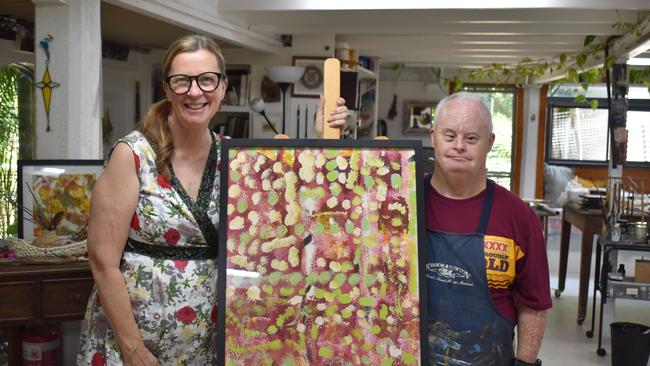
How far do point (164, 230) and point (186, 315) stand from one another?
0.83 ft

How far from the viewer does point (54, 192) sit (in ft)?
11.0

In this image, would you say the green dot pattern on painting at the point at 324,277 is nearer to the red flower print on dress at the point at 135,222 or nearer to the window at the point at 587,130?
the red flower print on dress at the point at 135,222

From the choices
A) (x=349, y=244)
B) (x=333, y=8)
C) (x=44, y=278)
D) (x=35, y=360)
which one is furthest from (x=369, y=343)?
(x=333, y=8)

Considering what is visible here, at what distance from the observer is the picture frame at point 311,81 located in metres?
7.02

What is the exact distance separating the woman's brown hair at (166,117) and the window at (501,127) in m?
10.2

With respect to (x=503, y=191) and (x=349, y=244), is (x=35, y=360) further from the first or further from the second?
(x=503, y=191)

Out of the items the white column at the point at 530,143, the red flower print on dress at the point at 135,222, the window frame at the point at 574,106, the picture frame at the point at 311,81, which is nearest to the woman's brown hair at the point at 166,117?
the red flower print on dress at the point at 135,222

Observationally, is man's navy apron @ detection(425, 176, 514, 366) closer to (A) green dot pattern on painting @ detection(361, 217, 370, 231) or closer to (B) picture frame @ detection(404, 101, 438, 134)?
(A) green dot pattern on painting @ detection(361, 217, 370, 231)

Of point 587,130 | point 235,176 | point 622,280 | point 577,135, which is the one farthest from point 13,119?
point 587,130

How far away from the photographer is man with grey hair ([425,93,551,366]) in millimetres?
1965

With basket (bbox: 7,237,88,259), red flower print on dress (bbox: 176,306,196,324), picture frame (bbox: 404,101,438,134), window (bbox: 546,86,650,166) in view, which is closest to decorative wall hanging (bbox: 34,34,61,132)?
basket (bbox: 7,237,88,259)

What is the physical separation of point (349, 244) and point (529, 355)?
1.95 feet

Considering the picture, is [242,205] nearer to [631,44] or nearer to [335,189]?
[335,189]

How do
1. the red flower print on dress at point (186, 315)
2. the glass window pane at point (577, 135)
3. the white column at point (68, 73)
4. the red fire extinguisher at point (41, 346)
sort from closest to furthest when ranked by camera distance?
the red flower print on dress at point (186, 315) → the red fire extinguisher at point (41, 346) → the white column at point (68, 73) → the glass window pane at point (577, 135)
